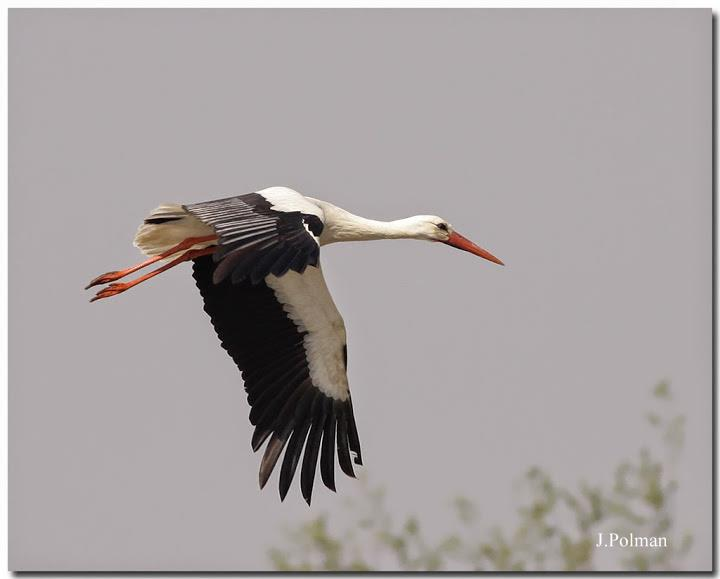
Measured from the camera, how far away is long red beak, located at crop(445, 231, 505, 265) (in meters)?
12.0

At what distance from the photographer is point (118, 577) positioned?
11.1 m

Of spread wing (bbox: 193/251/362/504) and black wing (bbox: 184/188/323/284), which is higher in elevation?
black wing (bbox: 184/188/323/284)

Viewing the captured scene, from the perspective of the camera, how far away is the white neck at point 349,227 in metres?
10.7

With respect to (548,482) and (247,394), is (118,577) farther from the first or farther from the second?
(548,482)

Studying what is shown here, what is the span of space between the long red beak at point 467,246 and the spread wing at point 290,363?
4.22 feet

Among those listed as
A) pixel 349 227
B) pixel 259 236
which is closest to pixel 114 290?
pixel 349 227

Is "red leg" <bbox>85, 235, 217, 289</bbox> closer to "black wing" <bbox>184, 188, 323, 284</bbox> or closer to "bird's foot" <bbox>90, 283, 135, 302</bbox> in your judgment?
"bird's foot" <bbox>90, 283, 135, 302</bbox>

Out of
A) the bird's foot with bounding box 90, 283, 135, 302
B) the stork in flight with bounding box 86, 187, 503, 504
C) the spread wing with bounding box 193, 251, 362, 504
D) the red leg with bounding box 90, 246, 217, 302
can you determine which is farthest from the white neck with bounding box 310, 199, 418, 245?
the bird's foot with bounding box 90, 283, 135, 302

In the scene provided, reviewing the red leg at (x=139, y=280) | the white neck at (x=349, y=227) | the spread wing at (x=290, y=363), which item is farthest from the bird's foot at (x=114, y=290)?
the white neck at (x=349, y=227)

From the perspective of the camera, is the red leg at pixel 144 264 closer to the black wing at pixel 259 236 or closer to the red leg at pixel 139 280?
the red leg at pixel 139 280

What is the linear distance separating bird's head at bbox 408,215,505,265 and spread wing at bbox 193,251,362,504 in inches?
40.5

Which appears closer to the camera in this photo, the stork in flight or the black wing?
the black wing

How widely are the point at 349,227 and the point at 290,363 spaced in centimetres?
98

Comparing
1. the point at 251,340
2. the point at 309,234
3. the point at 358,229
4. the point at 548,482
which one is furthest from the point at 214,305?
the point at 548,482
